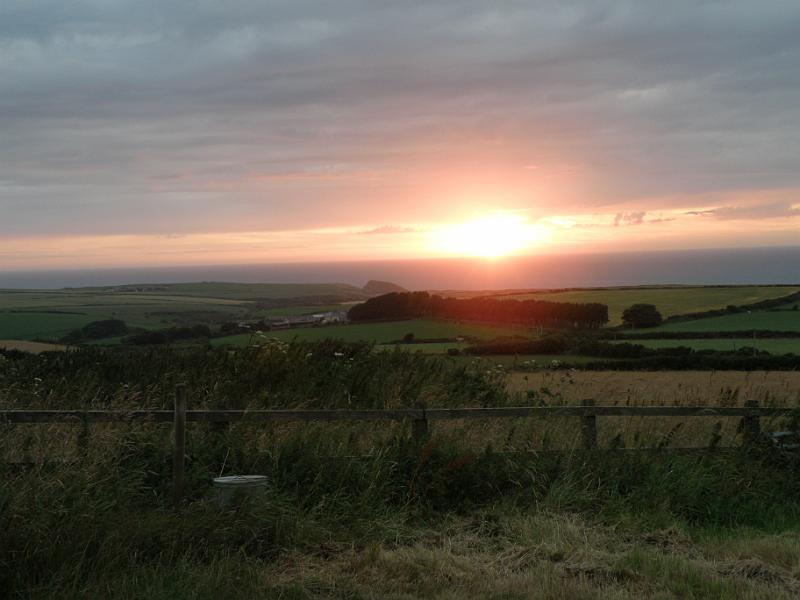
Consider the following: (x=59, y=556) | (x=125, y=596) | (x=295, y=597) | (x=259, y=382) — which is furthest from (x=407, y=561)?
(x=259, y=382)

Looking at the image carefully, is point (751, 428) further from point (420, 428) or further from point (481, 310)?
point (481, 310)

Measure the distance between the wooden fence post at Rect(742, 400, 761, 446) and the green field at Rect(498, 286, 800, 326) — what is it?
40.2m

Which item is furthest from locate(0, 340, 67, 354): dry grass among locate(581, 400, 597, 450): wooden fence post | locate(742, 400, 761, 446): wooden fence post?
locate(742, 400, 761, 446): wooden fence post

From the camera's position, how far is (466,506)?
7.38 m

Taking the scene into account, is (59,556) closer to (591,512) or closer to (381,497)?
(381,497)

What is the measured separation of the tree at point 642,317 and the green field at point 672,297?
2.95 ft

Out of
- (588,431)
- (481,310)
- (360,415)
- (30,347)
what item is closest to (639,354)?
(481,310)

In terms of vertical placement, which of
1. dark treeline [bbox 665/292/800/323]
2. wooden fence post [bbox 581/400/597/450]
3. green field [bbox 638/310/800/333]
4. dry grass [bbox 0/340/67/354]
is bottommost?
green field [bbox 638/310/800/333]

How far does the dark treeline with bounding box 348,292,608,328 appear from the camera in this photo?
4316cm

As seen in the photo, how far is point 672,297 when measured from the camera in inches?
2467

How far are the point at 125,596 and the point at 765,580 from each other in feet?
15.8

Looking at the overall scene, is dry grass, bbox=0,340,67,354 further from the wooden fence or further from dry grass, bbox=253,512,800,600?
dry grass, bbox=253,512,800,600

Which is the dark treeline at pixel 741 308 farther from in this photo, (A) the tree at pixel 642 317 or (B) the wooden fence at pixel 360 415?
(B) the wooden fence at pixel 360 415

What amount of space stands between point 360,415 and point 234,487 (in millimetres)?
1920
